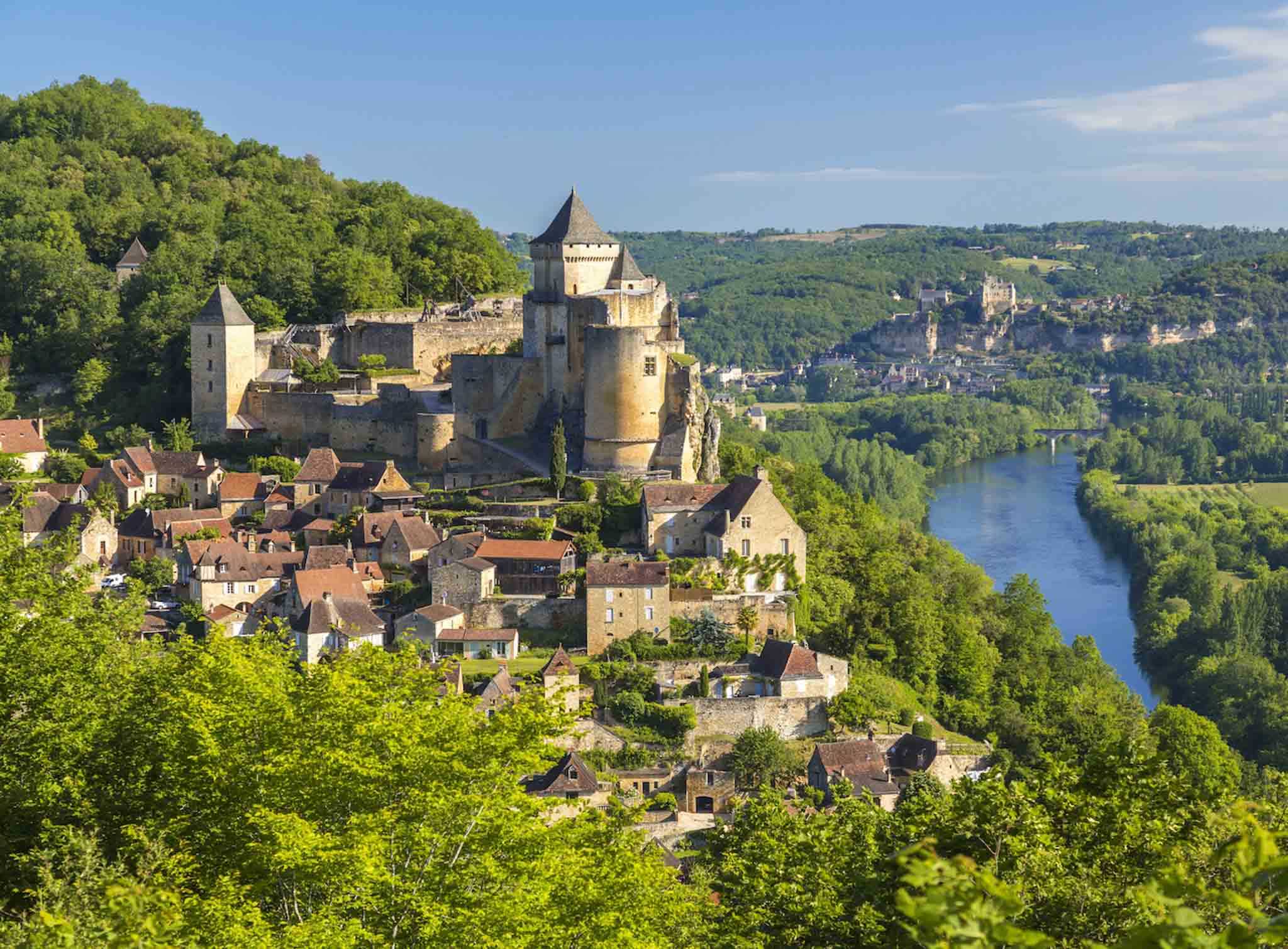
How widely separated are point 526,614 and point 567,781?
20.4ft

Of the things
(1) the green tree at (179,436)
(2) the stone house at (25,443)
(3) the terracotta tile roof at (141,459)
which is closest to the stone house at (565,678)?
(3) the terracotta tile roof at (141,459)

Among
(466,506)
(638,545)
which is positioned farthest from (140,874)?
(466,506)

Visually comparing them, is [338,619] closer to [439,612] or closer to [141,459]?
[439,612]

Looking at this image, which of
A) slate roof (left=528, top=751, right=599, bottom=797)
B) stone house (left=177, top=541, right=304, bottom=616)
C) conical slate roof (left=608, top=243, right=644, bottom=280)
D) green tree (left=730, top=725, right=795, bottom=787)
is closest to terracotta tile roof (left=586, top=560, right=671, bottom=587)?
green tree (left=730, top=725, right=795, bottom=787)

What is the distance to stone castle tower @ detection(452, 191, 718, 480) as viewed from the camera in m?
37.6

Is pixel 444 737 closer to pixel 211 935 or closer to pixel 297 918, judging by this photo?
pixel 297 918

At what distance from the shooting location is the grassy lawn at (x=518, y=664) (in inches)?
1248

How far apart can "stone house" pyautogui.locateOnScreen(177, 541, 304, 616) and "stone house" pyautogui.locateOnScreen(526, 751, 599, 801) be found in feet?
28.9

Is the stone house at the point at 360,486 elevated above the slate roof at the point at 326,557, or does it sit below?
above

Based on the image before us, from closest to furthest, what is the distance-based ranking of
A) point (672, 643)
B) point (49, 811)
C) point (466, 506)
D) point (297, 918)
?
point (297, 918)
point (49, 811)
point (672, 643)
point (466, 506)

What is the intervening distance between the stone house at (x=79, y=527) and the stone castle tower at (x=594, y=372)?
28.1 ft

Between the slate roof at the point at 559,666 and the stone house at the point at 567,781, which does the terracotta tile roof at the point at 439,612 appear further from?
the stone house at the point at 567,781

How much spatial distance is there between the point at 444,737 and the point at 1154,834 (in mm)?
6663

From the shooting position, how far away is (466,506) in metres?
38.2
